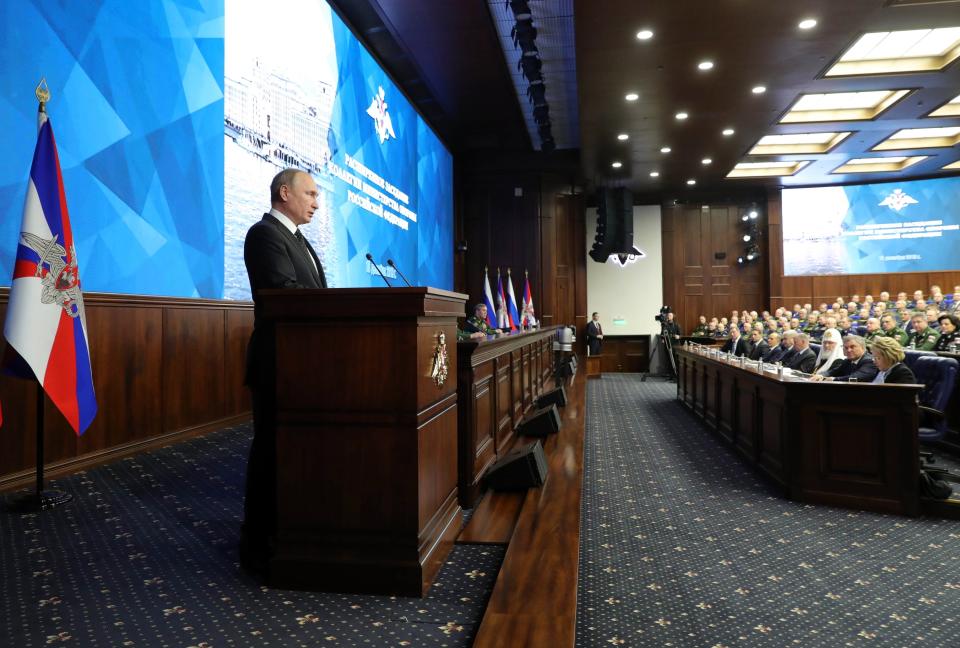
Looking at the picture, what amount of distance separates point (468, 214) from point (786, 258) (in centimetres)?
774

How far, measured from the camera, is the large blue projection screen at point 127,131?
3.36 m

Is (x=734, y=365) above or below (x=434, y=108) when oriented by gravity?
below

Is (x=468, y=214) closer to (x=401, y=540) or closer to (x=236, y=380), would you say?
(x=236, y=380)

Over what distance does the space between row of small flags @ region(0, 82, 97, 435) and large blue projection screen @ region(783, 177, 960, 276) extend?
14.8 metres

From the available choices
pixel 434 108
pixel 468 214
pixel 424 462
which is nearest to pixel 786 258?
pixel 468 214

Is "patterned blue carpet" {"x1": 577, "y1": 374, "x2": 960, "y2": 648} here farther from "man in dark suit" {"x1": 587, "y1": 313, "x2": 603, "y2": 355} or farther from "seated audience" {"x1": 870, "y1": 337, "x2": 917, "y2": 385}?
"man in dark suit" {"x1": 587, "y1": 313, "x2": 603, "y2": 355}

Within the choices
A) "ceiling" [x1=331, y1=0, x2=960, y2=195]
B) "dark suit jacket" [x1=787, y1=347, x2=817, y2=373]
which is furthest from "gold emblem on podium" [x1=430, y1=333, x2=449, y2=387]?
"dark suit jacket" [x1=787, y1=347, x2=817, y2=373]

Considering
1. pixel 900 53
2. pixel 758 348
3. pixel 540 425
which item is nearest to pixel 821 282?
pixel 900 53

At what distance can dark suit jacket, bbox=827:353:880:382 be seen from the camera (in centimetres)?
445

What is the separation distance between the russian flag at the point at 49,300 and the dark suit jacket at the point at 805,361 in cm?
626

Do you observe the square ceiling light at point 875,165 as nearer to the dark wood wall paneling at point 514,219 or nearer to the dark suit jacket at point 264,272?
the dark wood wall paneling at point 514,219

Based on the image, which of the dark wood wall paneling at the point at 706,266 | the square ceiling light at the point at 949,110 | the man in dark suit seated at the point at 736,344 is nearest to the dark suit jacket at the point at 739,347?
the man in dark suit seated at the point at 736,344

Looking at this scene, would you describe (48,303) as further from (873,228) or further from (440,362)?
(873,228)

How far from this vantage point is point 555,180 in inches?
536
